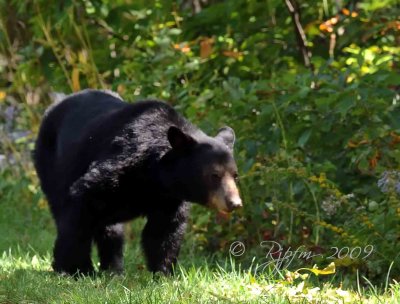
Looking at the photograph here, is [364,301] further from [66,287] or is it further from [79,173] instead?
[79,173]

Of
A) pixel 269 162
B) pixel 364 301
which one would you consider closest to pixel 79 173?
pixel 269 162

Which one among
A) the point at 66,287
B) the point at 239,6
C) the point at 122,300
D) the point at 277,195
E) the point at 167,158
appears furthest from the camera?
the point at 239,6

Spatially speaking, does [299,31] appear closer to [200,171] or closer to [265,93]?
[265,93]

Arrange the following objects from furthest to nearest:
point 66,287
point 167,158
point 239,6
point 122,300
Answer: point 239,6
point 167,158
point 66,287
point 122,300

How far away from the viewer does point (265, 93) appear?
8.04 metres

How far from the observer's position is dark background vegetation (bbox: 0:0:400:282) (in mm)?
7406

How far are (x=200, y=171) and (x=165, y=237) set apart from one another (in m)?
0.65

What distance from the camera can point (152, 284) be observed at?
5.78m

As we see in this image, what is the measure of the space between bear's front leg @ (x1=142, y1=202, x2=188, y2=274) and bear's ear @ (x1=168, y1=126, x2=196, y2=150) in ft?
1.84

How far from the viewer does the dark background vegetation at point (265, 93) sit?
7.41 metres

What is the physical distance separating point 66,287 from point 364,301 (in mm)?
1787

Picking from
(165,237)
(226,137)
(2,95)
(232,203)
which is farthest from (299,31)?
(2,95)

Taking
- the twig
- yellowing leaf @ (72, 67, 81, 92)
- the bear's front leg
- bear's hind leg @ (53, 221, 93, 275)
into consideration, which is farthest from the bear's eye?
yellowing leaf @ (72, 67, 81, 92)

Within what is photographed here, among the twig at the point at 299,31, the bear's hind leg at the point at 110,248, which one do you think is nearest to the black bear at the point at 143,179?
the bear's hind leg at the point at 110,248
